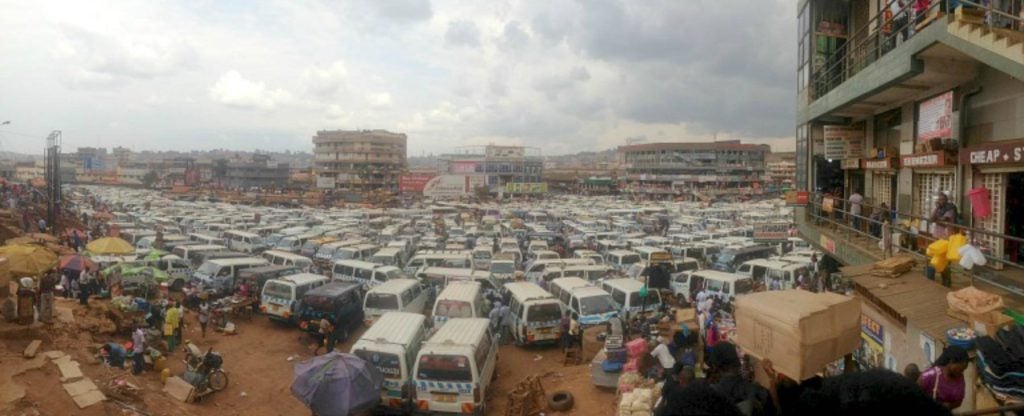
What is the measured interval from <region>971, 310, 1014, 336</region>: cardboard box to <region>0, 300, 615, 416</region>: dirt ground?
17.2 feet

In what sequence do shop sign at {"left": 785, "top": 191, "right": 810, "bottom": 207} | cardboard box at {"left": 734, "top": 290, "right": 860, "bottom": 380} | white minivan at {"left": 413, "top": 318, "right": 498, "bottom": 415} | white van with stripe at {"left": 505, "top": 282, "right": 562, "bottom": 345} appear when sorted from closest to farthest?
cardboard box at {"left": 734, "top": 290, "right": 860, "bottom": 380} < white minivan at {"left": 413, "top": 318, "right": 498, "bottom": 415} < white van with stripe at {"left": 505, "top": 282, "right": 562, "bottom": 345} < shop sign at {"left": 785, "top": 191, "right": 810, "bottom": 207}

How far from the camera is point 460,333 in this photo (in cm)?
1089

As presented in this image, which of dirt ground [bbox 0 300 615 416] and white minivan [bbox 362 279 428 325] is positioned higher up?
white minivan [bbox 362 279 428 325]

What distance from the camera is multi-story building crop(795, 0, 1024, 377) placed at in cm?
740

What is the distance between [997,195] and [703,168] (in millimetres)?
83250

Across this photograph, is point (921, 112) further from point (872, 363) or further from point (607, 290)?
point (607, 290)

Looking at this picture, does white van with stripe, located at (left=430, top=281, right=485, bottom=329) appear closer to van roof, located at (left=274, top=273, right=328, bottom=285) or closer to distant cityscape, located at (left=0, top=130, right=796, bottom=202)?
van roof, located at (left=274, top=273, right=328, bottom=285)

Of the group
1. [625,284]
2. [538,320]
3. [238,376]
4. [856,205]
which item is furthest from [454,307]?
[856,205]

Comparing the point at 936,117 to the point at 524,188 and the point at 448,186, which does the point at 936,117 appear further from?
the point at 524,188

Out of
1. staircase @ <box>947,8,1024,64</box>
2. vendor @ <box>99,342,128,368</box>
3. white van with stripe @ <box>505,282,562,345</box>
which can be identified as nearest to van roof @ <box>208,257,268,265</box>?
vendor @ <box>99,342,128,368</box>

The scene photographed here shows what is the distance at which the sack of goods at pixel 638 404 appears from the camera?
303 inches

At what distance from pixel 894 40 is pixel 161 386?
48.8 feet

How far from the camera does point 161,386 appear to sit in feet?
38.3

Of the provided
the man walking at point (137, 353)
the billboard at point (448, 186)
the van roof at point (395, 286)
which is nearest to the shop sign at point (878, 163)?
the van roof at point (395, 286)
